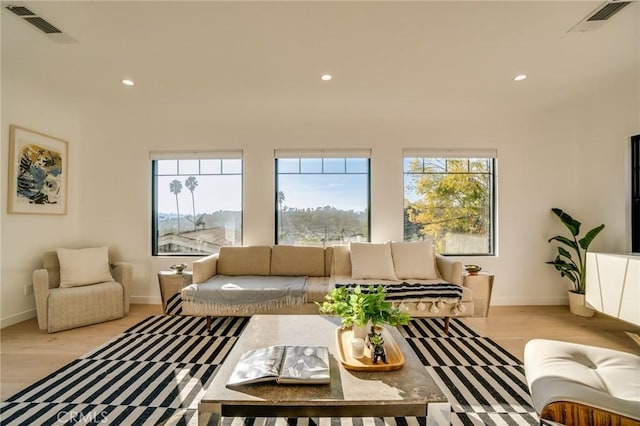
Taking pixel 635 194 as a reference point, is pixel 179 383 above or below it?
below

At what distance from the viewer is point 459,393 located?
1834 millimetres

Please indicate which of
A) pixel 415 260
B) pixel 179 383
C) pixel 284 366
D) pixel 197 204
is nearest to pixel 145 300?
pixel 197 204

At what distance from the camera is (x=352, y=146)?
3762 millimetres

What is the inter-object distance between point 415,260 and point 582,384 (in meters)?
2.02

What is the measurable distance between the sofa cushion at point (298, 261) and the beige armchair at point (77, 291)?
5.65 ft

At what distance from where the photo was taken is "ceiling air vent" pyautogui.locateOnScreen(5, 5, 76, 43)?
1.90 meters

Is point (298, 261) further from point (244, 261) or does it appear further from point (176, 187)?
point (176, 187)

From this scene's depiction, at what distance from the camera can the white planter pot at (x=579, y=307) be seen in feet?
10.7

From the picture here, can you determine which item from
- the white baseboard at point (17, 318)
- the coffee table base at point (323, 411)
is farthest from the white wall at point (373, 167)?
the coffee table base at point (323, 411)

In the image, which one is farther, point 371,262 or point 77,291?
point 371,262

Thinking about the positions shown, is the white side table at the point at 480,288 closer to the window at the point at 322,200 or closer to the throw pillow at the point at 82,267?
the window at the point at 322,200

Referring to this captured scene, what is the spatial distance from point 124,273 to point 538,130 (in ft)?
17.8

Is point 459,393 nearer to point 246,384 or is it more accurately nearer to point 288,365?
point 288,365

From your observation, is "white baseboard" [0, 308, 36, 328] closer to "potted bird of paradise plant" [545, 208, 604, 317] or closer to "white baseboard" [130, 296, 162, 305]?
"white baseboard" [130, 296, 162, 305]
